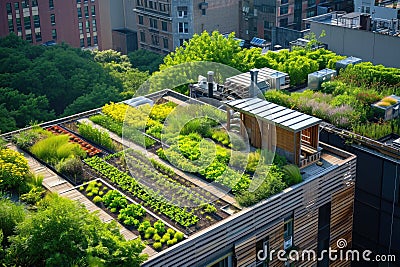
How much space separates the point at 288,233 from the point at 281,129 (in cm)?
443

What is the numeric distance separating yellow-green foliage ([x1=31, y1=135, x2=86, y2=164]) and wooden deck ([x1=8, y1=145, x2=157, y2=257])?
421mm

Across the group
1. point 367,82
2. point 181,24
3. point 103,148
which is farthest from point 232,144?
point 181,24

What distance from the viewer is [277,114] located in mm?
25328

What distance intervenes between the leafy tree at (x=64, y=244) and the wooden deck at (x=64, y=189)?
1672mm

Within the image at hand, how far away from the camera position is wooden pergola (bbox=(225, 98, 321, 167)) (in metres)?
24.6

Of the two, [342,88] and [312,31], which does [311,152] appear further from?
[312,31]

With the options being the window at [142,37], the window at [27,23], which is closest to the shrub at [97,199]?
the window at [142,37]

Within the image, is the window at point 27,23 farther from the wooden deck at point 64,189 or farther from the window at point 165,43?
the wooden deck at point 64,189

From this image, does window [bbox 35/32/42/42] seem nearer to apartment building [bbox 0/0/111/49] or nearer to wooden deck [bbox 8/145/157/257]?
apartment building [bbox 0/0/111/49]

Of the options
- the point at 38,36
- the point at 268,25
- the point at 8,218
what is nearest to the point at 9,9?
the point at 38,36

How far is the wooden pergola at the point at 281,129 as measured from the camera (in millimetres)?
24609

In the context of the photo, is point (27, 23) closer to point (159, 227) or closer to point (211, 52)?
point (211, 52)

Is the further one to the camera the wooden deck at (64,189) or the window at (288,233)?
the window at (288,233)

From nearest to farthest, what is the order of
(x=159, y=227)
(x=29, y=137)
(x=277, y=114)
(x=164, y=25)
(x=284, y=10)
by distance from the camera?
1. (x=159, y=227)
2. (x=277, y=114)
3. (x=29, y=137)
4. (x=284, y=10)
5. (x=164, y=25)
